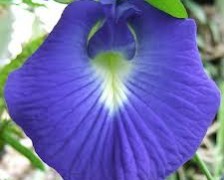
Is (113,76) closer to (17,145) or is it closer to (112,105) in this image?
(112,105)

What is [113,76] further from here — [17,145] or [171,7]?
[17,145]

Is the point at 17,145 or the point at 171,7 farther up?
the point at 171,7

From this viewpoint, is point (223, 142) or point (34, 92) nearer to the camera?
point (34, 92)

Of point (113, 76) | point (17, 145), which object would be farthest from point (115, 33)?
point (17, 145)

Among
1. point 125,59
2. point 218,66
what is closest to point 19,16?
point 125,59

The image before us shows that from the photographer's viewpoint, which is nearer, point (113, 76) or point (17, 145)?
point (113, 76)

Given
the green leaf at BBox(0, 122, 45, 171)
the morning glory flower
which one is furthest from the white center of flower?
the green leaf at BBox(0, 122, 45, 171)

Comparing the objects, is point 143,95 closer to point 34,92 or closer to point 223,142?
point 34,92
